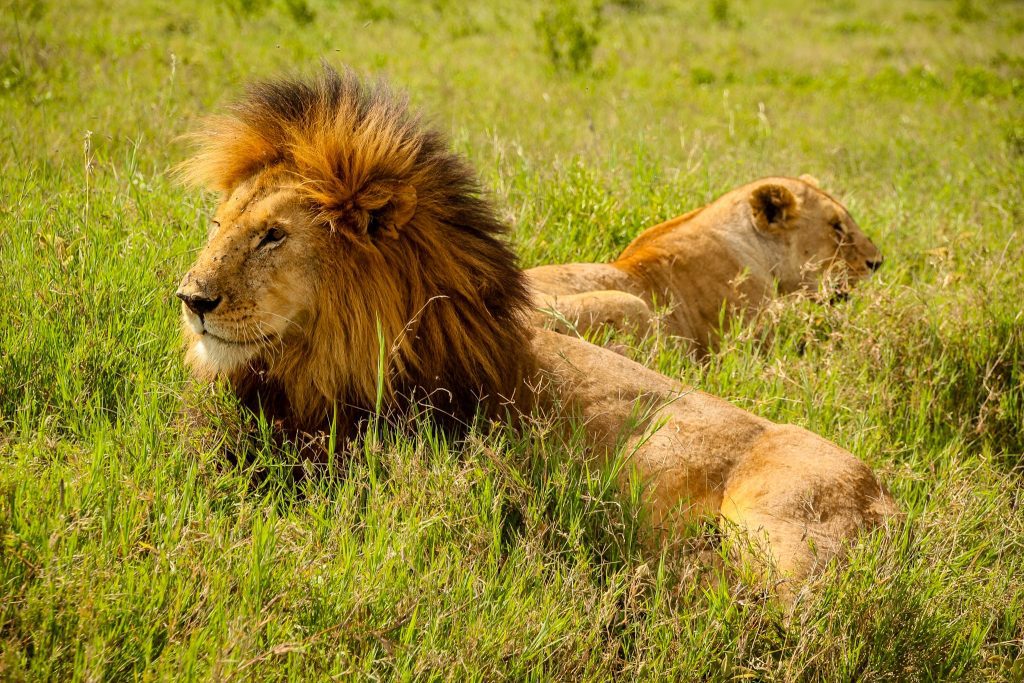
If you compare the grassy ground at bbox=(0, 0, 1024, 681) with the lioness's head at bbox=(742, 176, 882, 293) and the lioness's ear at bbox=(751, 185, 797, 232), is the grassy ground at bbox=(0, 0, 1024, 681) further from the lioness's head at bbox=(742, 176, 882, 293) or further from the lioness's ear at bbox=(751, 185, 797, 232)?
the lioness's ear at bbox=(751, 185, 797, 232)

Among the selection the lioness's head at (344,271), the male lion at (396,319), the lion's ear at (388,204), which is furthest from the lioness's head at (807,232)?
the lion's ear at (388,204)

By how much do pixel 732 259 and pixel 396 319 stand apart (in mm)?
3383

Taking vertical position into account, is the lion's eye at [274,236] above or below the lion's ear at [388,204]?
below

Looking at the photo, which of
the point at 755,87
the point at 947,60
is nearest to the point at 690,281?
the point at 755,87

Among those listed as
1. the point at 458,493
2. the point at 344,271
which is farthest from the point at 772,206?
the point at 458,493

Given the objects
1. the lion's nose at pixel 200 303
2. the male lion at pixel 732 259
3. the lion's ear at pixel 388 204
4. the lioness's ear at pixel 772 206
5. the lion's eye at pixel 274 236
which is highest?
the lion's ear at pixel 388 204

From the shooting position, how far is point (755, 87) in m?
14.3

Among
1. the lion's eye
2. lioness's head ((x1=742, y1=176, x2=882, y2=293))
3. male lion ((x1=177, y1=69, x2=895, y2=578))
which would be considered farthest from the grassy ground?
the lion's eye

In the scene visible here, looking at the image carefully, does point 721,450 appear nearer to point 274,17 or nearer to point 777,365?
point 777,365

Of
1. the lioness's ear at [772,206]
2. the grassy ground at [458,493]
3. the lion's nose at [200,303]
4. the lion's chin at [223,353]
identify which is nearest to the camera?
the grassy ground at [458,493]

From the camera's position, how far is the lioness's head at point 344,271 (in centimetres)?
300

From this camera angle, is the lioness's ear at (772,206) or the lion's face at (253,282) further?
the lioness's ear at (772,206)

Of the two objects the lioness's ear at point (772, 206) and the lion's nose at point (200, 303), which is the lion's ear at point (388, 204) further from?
the lioness's ear at point (772, 206)

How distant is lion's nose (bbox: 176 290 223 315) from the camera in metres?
2.87
